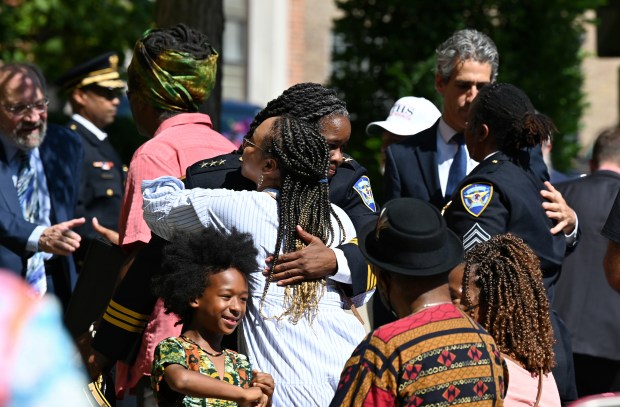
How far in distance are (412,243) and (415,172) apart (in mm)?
2351

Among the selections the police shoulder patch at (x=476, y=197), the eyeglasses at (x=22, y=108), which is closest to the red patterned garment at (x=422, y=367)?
the police shoulder patch at (x=476, y=197)

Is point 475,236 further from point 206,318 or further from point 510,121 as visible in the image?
point 206,318

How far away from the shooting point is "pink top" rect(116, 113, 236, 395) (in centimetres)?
418

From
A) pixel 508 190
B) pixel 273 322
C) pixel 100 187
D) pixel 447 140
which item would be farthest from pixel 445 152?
pixel 100 187

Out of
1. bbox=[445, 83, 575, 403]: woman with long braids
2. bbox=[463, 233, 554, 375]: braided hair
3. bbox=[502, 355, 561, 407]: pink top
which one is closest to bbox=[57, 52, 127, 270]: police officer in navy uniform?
bbox=[445, 83, 575, 403]: woman with long braids

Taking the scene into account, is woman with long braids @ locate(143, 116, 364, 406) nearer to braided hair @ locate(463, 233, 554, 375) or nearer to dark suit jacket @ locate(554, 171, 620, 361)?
braided hair @ locate(463, 233, 554, 375)

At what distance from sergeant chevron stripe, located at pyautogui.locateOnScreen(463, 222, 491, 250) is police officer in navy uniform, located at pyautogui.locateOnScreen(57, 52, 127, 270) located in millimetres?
3121

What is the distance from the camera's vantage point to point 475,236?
440cm

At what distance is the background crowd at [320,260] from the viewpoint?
3057 mm

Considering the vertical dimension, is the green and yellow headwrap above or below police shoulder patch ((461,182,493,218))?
above

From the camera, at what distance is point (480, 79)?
5.56 metres

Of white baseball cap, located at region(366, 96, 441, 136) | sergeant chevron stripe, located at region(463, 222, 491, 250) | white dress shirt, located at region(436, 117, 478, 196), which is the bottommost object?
white baseball cap, located at region(366, 96, 441, 136)

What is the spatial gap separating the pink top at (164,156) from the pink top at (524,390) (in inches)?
56.8

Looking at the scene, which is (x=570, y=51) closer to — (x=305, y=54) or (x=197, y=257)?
(x=197, y=257)
